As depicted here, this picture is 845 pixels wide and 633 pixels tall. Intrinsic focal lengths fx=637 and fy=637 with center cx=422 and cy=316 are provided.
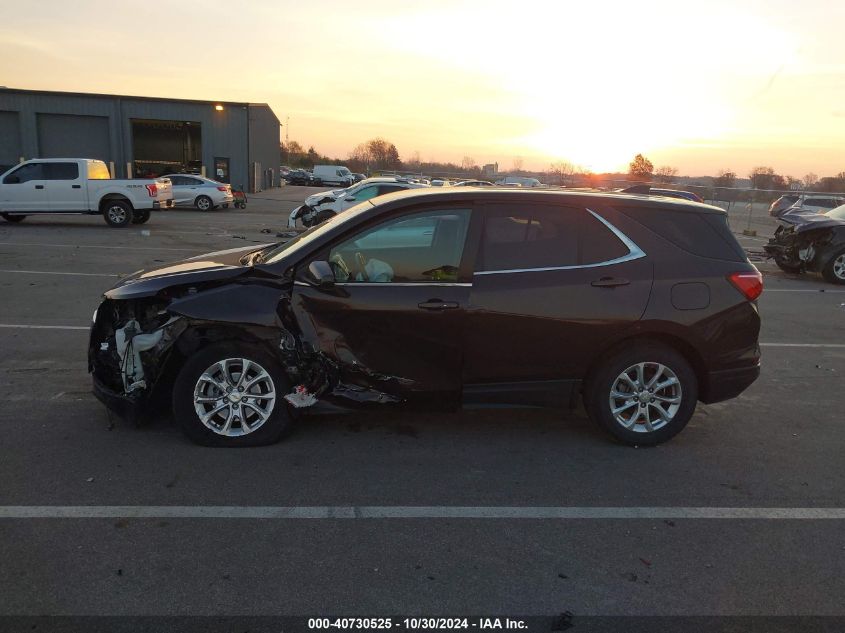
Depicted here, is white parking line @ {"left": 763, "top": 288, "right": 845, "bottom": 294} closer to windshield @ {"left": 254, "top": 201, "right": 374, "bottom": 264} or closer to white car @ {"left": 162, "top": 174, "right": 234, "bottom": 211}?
windshield @ {"left": 254, "top": 201, "right": 374, "bottom": 264}

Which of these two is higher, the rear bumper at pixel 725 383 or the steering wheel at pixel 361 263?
the steering wheel at pixel 361 263

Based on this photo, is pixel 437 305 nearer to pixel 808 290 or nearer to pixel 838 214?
pixel 808 290

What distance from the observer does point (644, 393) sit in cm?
450

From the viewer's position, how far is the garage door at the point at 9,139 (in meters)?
35.2

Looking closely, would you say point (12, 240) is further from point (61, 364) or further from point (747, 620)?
point (747, 620)

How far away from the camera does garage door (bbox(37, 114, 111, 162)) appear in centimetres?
3584

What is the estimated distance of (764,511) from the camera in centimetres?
373

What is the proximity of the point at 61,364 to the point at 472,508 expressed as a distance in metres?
4.36

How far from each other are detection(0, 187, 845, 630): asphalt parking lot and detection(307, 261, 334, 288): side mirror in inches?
44.8

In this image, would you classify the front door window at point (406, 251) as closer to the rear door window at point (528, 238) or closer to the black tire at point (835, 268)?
the rear door window at point (528, 238)

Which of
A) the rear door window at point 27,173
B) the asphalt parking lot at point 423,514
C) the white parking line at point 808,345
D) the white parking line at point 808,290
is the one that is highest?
the rear door window at point 27,173

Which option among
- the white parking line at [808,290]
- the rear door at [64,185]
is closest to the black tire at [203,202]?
the rear door at [64,185]

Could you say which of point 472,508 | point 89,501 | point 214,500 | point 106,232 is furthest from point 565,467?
point 106,232

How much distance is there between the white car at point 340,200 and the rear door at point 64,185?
6200 mm
